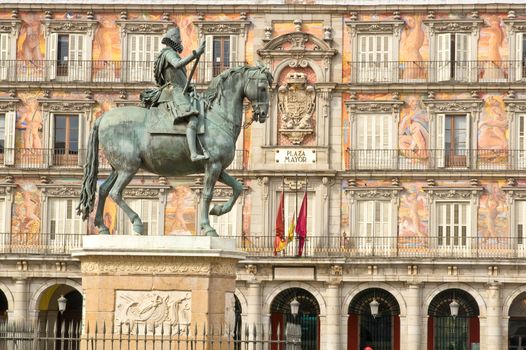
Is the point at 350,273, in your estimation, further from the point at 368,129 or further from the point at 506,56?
the point at 506,56

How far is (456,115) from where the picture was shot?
52406 mm

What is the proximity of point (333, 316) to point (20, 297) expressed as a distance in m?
11.5

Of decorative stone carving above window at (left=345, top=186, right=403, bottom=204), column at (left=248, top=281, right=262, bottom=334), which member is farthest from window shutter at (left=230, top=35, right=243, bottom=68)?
column at (left=248, top=281, right=262, bottom=334)

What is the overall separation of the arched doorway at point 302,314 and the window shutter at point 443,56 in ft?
31.3

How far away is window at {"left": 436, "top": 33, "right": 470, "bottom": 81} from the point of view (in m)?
52.4

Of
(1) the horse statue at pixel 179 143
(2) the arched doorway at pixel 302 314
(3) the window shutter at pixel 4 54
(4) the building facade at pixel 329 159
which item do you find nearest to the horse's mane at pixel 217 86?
(1) the horse statue at pixel 179 143

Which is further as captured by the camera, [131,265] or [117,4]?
[117,4]

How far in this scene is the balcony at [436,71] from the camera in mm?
52312

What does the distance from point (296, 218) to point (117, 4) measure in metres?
10.6

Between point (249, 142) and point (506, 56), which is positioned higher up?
point (506, 56)

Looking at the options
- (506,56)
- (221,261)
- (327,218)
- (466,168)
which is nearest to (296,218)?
(327,218)

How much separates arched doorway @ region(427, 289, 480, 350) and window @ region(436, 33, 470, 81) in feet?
26.2

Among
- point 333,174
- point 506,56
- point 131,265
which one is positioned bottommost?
point 131,265

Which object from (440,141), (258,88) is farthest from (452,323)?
(258,88)
